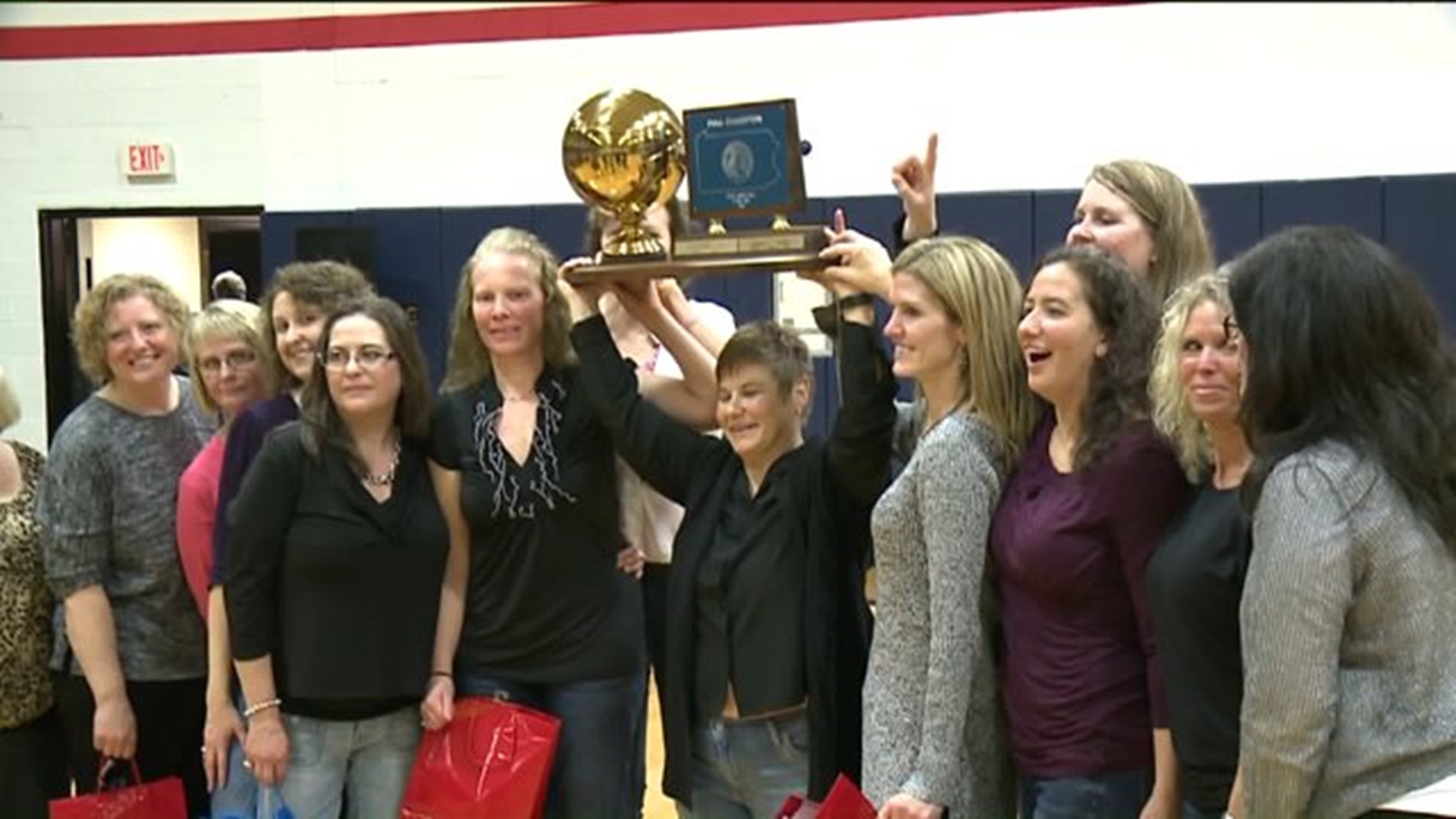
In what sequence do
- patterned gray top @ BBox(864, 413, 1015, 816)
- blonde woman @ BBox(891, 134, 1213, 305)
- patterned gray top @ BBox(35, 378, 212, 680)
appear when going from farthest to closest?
patterned gray top @ BBox(35, 378, 212, 680)
blonde woman @ BBox(891, 134, 1213, 305)
patterned gray top @ BBox(864, 413, 1015, 816)

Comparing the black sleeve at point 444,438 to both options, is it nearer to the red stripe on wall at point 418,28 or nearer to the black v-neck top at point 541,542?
the black v-neck top at point 541,542

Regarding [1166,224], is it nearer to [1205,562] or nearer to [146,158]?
[1205,562]

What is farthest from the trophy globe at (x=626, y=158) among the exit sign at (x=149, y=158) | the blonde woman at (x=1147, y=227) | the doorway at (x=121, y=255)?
the exit sign at (x=149, y=158)

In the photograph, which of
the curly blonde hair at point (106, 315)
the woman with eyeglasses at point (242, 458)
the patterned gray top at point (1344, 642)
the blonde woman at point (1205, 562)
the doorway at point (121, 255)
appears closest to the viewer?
the patterned gray top at point (1344, 642)

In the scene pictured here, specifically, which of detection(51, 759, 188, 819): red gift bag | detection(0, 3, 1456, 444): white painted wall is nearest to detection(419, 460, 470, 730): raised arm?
detection(51, 759, 188, 819): red gift bag

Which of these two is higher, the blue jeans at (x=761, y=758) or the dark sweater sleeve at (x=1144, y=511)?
the dark sweater sleeve at (x=1144, y=511)

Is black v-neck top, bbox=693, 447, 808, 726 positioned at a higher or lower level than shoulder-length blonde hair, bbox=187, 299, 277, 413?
lower

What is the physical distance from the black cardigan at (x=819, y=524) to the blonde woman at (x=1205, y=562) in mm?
524

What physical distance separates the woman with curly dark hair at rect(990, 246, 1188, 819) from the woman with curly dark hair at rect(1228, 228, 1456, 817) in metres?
0.34

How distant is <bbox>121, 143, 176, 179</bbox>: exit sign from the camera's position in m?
8.02

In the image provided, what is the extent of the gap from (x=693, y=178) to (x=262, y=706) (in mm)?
1265

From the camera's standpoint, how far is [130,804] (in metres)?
3.18

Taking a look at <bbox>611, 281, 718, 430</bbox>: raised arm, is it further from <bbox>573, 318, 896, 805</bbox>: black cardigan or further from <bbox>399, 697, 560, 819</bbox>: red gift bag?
<bbox>399, 697, 560, 819</bbox>: red gift bag

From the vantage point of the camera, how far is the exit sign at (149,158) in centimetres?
802
